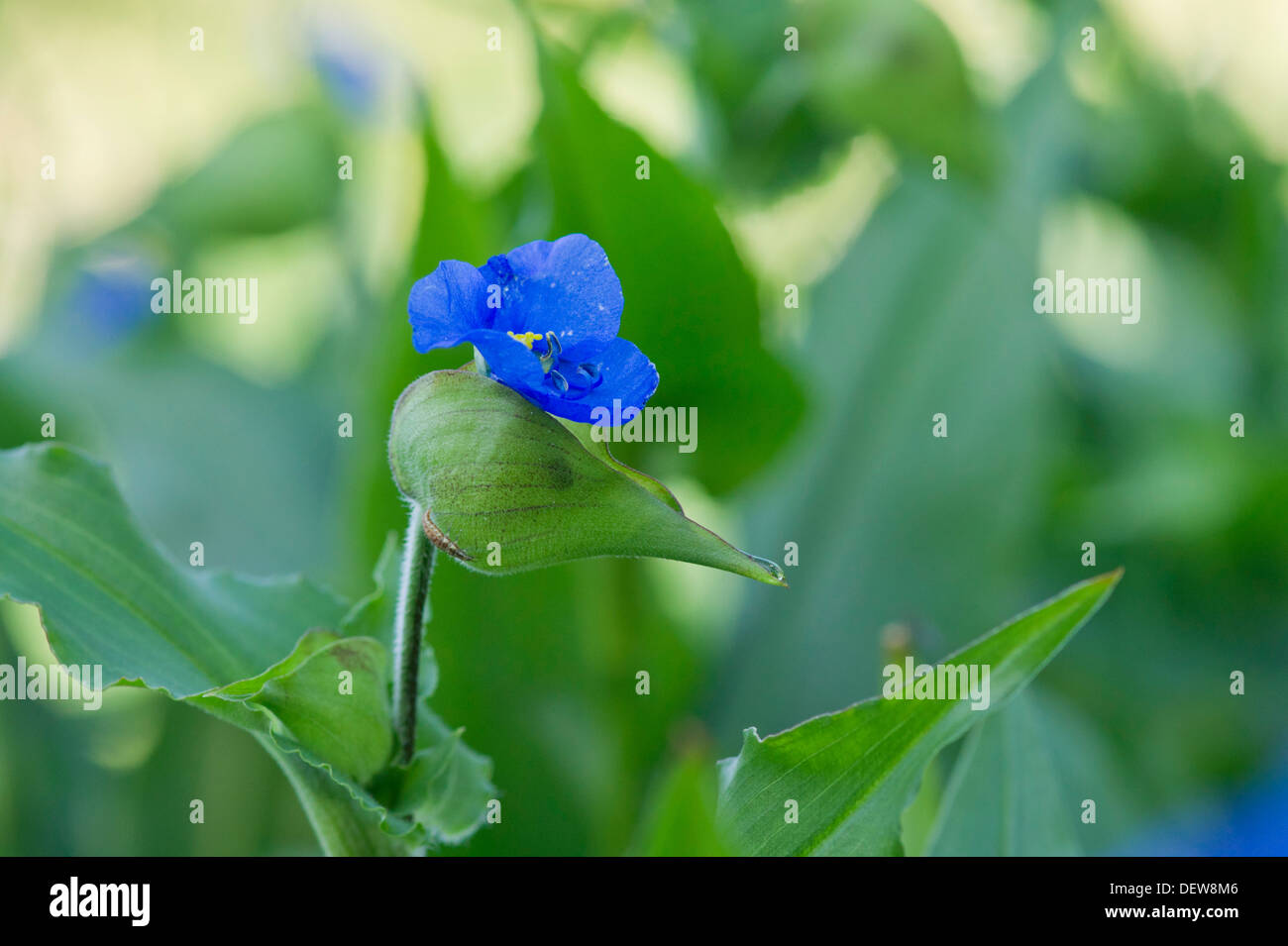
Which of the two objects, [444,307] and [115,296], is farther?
[115,296]

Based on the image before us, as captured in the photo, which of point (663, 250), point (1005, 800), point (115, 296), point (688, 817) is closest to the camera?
point (688, 817)

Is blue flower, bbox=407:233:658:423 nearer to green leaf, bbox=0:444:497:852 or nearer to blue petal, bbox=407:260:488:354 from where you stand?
blue petal, bbox=407:260:488:354

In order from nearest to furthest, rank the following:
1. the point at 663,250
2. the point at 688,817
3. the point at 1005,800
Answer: the point at 688,817 → the point at 1005,800 → the point at 663,250

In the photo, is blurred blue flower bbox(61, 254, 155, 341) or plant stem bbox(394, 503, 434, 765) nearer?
plant stem bbox(394, 503, 434, 765)

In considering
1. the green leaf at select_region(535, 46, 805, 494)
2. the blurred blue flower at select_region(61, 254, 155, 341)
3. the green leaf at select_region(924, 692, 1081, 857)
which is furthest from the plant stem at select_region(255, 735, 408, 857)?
the blurred blue flower at select_region(61, 254, 155, 341)

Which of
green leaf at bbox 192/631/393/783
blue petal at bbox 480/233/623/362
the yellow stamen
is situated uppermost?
blue petal at bbox 480/233/623/362

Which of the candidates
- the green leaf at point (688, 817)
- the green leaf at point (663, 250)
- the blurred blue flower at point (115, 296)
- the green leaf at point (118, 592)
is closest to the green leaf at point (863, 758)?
the green leaf at point (688, 817)

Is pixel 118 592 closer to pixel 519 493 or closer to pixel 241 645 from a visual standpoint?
pixel 241 645

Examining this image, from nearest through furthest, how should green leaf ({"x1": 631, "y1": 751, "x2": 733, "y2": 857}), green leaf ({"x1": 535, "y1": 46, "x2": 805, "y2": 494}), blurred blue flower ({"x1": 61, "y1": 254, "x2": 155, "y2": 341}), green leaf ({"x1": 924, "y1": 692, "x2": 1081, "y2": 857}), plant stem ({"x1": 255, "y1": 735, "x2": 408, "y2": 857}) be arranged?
1. green leaf ({"x1": 631, "y1": 751, "x2": 733, "y2": 857})
2. plant stem ({"x1": 255, "y1": 735, "x2": 408, "y2": 857})
3. green leaf ({"x1": 924, "y1": 692, "x2": 1081, "y2": 857})
4. green leaf ({"x1": 535, "y1": 46, "x2": 805, "y2": 494})
5. blurred blue flower ({"x1": 61, "y1": 254, "x2": 155, "y2": 341})

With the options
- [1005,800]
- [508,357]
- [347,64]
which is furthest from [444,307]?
[347,64]
